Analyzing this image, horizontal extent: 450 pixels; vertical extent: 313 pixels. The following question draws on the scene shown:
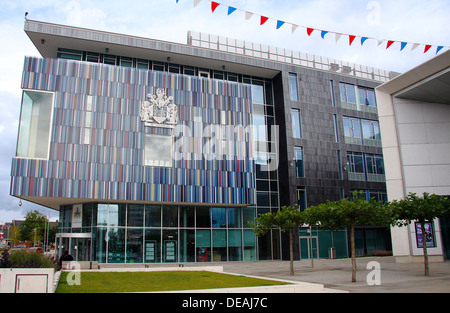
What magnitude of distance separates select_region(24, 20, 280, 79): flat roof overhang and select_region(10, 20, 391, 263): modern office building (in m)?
0.11

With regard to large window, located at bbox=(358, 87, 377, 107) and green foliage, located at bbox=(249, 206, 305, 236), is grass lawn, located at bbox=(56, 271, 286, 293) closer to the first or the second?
green foliage, located at bbox=(249, 206, 305, 236)

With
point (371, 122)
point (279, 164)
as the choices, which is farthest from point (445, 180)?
point (371, 122)

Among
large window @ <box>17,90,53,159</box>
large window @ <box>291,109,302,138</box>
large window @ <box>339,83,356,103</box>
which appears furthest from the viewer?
large window @ <box>339,83,356,103</box>

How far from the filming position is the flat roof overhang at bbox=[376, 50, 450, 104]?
77.0 ft

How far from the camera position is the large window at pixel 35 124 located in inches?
1199

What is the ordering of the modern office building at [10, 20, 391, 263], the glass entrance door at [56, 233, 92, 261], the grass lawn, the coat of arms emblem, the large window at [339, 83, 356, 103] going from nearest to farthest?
1. the grass lawn
2. the modern office building at [10, 20, 391, 263]
3. the glass entrance door at [56, 233, 92, 261]
4. the coat of arms emblem
5. the large window at [339, 83, 356, 103]

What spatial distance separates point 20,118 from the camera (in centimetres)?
3073

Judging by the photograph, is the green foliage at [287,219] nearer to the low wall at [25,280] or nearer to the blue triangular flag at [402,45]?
the blue triangular flag at [402,45]

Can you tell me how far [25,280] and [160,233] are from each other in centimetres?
2307

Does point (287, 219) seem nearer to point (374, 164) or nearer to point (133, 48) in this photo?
point (133, 48)

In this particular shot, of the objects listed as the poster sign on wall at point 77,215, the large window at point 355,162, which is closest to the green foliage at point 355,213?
the poster sign on wall at point 77,215

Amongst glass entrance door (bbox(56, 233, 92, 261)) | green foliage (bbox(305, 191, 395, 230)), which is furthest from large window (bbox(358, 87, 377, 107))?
glass entrance door (bbox(56, 233, 92, 261))

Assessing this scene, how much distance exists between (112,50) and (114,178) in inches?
480

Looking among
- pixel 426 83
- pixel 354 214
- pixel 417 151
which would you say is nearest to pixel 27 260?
pixel 354 214
